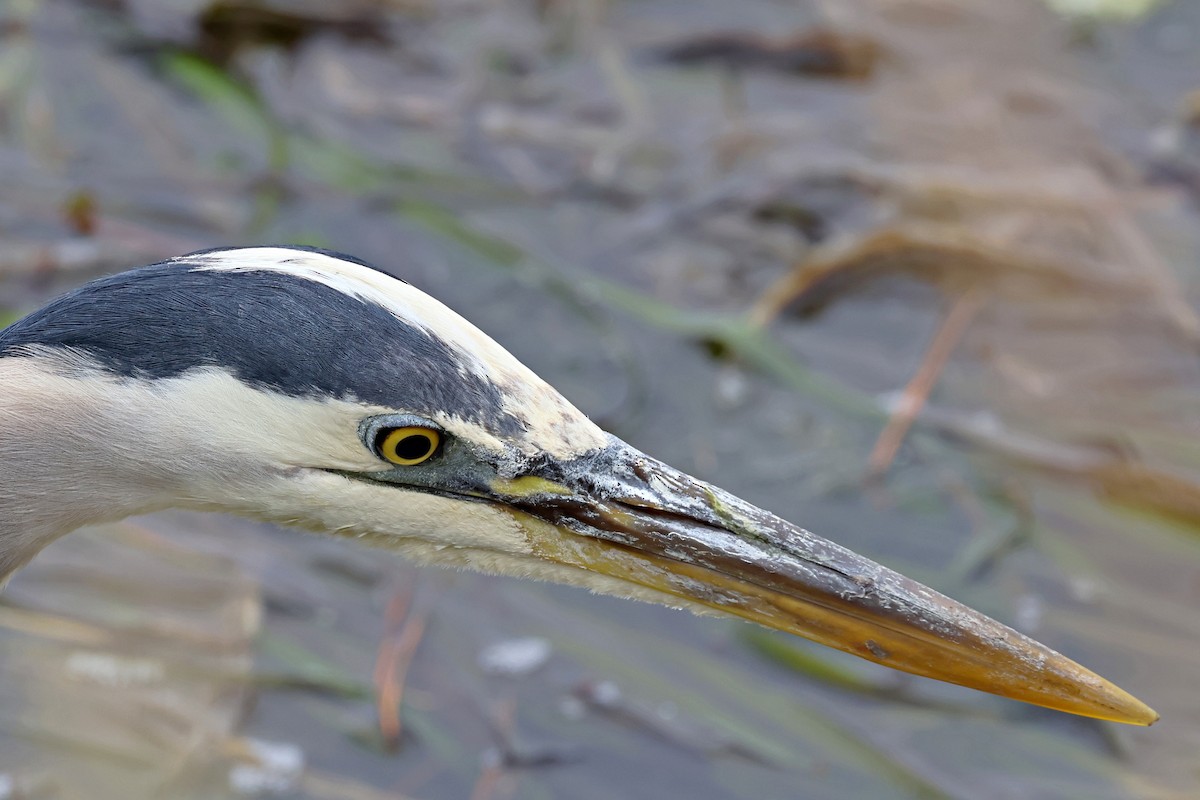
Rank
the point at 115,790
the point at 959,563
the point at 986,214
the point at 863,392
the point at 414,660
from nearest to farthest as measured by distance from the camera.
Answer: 1. the point at 115,790
2. the point at 414,660
3. the point at 959,563
4. the point at 863,392
5. the point at 986,214

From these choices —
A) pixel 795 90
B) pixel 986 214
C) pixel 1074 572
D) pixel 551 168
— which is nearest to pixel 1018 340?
pixel 986 214

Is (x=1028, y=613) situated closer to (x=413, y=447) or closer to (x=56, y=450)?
(x=413, y=447)

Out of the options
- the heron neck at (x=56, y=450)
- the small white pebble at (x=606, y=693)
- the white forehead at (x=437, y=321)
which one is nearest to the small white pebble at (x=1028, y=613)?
the small white pebble at (x=606, y=693)

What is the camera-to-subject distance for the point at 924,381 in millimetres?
3227

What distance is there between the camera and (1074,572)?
9.21 feet

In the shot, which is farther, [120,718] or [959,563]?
[959,563]

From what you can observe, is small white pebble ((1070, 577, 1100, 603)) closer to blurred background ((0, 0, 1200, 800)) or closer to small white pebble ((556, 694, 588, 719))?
blurred background ((0, 0, 1200, 800))

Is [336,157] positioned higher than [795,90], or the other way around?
[795,90]

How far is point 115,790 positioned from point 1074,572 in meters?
2.04

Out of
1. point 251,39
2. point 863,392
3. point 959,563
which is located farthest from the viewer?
point 251,39

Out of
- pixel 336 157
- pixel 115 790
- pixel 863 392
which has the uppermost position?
pixel 336 157

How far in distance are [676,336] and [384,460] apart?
5.99 feet

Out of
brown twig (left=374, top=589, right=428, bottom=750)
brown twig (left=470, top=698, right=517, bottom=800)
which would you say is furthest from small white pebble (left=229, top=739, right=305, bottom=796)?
brown twig (left=470, top=698, right=517, bottom=800)

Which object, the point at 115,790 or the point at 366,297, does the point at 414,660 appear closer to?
the point at 115,790
